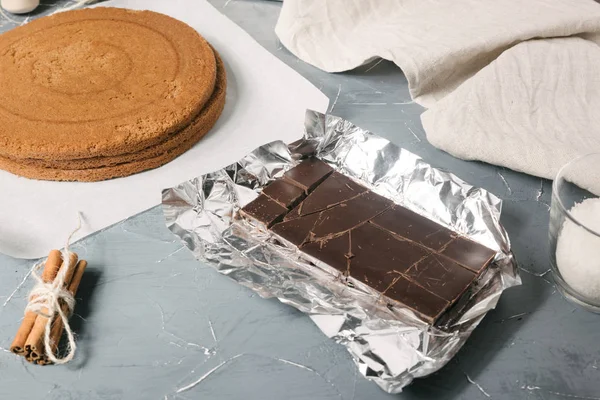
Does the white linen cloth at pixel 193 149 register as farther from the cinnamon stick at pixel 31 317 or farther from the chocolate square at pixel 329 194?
the chocolate square at pixel 329 194

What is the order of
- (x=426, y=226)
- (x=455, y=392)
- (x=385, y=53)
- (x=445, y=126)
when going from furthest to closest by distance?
(x=385, y=53) → (x=445, y=126) → (x=426, y=226) → (x=455, y=392)

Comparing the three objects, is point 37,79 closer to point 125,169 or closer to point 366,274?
point 125,169

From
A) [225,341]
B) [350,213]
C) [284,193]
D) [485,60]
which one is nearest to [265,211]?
[284,193]

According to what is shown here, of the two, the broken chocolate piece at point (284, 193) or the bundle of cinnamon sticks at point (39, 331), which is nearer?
the bundle of cinnamon sticks at point (39, 331)

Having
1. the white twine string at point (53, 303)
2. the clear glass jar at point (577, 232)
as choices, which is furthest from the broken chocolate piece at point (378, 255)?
the white twine string at point (53, 303)

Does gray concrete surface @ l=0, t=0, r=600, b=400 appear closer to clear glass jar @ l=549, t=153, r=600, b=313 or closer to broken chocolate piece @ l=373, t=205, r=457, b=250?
clear glass jar @ l=549, t=153, r=600, b=313

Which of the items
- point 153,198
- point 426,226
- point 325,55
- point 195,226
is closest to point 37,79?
point 153,198

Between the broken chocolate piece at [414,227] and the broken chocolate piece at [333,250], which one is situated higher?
the broken chocolate piece at [414,227]
